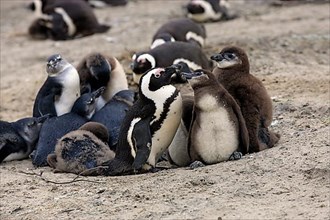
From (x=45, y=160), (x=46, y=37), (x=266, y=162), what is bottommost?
(x=46, y=37)

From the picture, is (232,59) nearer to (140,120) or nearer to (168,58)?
(140,120)

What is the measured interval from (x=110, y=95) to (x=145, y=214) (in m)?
3.24

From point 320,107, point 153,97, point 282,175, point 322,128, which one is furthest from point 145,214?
point 320,107

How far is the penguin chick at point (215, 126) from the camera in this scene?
638cm

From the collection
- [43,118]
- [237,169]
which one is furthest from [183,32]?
[237,169]

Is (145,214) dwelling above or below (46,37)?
above

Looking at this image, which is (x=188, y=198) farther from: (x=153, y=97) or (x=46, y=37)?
(x=46, y=37)

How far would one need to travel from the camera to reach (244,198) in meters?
5.39

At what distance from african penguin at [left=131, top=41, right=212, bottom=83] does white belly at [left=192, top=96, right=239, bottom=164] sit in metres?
2.65

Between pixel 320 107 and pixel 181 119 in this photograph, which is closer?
pixel 181 119

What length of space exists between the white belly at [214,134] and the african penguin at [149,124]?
25 centimetres

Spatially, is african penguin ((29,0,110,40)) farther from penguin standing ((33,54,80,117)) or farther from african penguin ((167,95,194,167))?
african penguin ((167,95,194,167))

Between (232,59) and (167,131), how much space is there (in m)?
0.83

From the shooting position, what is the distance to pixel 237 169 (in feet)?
19.7
